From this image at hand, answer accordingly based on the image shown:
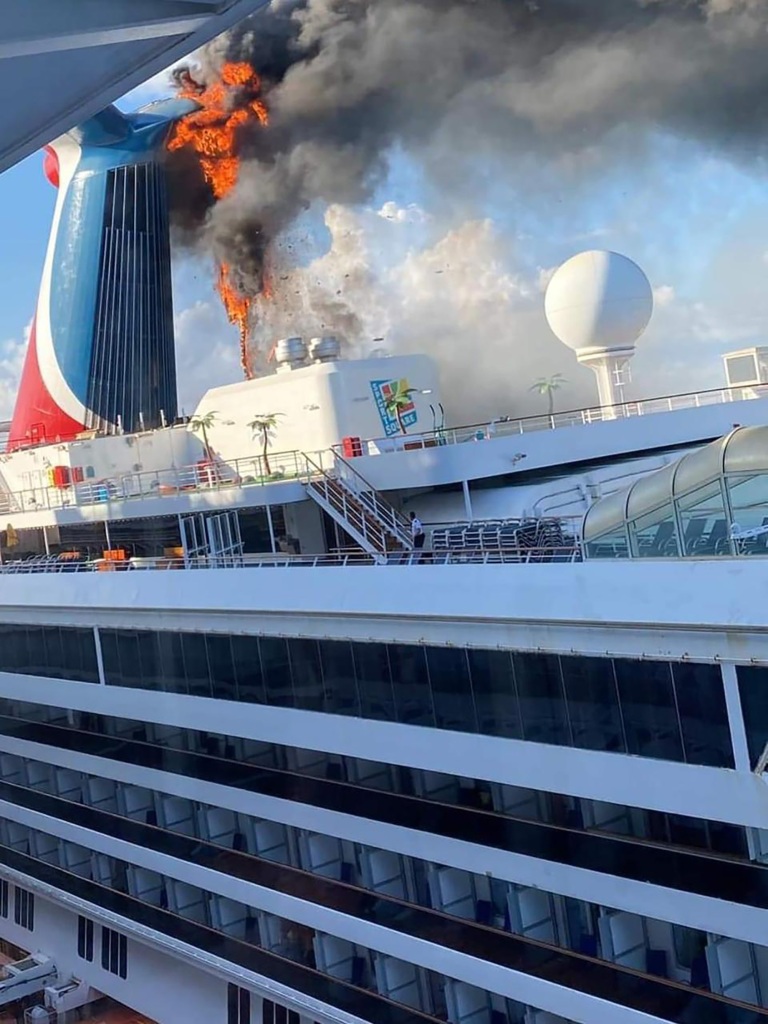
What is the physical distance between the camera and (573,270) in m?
17.6

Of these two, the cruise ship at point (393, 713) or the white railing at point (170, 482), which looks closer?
the cruise ship at point (393, 713)

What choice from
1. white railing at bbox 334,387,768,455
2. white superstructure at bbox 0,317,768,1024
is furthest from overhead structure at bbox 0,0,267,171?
white railing at bbox 334,387,768,455

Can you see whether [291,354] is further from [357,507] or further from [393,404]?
[357,507]

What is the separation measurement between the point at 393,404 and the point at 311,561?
611cm

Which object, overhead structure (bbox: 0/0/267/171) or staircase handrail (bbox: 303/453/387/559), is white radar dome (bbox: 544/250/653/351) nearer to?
staircase handrail (bbox: 303/453/387/559)

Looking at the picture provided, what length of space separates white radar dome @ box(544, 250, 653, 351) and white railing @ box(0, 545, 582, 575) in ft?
22.7

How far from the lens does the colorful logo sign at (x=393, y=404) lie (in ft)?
56.6

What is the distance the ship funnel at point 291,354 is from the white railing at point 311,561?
4.76m

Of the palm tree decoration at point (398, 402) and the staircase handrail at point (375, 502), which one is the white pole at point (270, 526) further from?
the palm tree decoration at point (398, 402)

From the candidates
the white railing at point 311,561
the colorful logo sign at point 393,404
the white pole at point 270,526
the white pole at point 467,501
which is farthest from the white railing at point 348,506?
the colorful logo sign at point 393,404

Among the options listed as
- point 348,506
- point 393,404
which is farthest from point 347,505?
point 393,404

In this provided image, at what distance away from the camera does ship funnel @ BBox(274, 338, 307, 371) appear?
1784 cm

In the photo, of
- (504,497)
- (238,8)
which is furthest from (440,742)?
(238,8)

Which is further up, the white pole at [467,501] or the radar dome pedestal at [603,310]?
the radar dome pedestal at [603,310]
